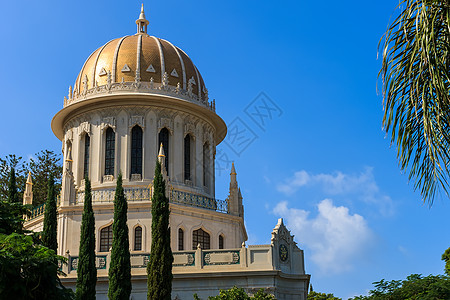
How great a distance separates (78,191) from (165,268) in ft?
43.2

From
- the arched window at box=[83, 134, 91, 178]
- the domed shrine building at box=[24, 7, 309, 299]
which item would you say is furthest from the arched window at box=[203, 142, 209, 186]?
the arched window at box=[83, 134, 91, 178]

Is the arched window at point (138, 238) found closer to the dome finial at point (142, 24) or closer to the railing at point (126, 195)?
the railing at point (126, 195)

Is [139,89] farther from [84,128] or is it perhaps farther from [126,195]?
[126,195]

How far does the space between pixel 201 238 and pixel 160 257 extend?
8619mm

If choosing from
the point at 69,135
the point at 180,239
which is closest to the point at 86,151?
the point at 69,135

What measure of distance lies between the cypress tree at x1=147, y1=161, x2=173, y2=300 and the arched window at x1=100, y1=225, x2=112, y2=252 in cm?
707

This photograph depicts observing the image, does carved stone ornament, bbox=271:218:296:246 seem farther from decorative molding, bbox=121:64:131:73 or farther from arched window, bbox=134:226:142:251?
decorative molding, bbox=121:64:131:73

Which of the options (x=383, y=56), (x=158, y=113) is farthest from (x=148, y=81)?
(x=383, y=56)

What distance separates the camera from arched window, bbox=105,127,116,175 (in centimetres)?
3988

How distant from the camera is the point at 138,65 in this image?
136 ft

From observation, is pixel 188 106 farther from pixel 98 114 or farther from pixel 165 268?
pixel 165 268

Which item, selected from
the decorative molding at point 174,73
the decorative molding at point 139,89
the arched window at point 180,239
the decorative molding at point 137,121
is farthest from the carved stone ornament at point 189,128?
the arched window at point 180,239

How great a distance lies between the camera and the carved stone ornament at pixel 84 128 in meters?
40.9

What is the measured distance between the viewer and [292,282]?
32031 millimetres
